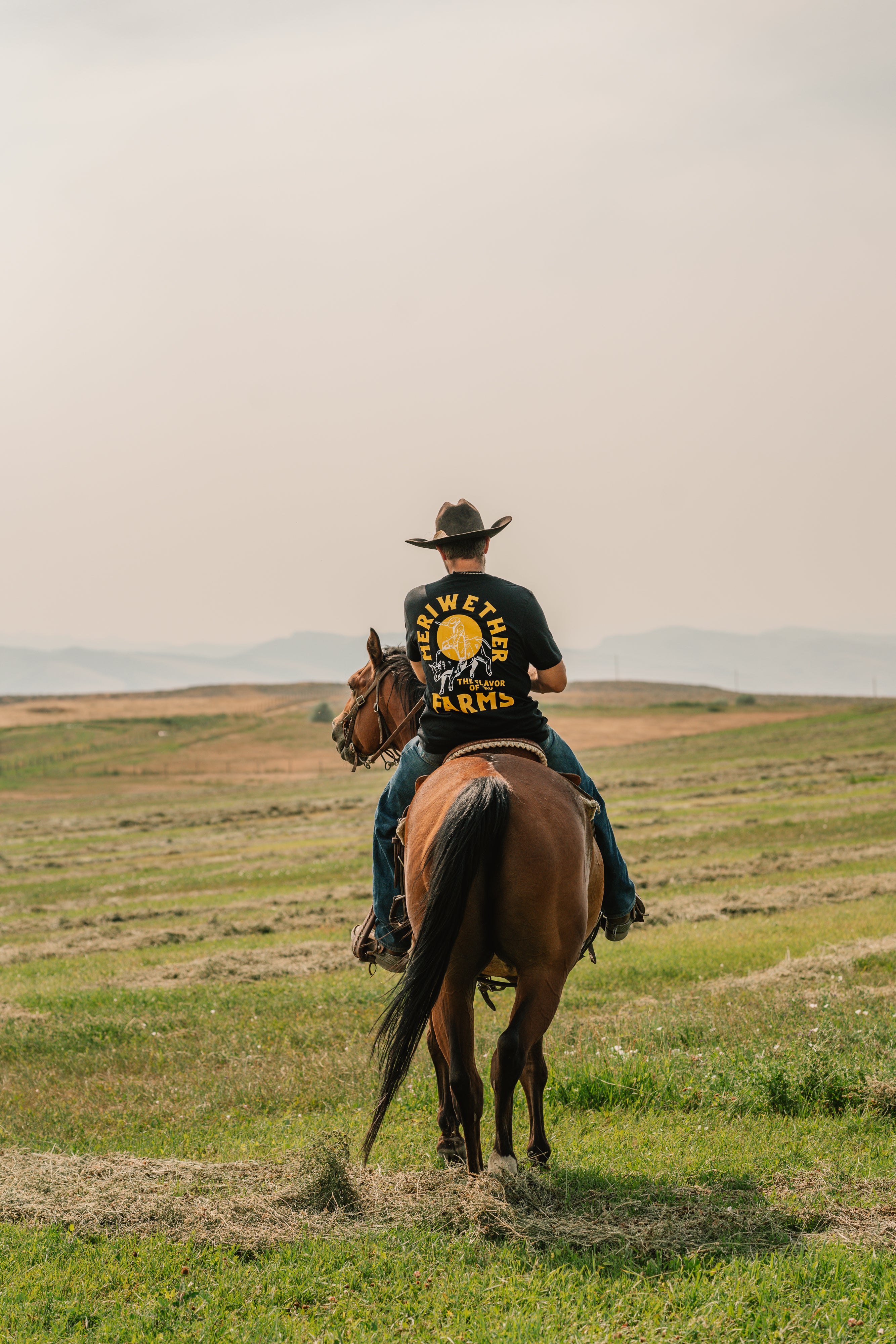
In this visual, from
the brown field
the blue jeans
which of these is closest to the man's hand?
the blue jeans

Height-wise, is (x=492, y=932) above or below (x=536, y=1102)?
above

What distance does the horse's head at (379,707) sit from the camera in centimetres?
787

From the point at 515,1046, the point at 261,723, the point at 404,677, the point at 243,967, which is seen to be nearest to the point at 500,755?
the point at 515,1046

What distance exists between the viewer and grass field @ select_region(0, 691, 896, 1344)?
438 centimetres

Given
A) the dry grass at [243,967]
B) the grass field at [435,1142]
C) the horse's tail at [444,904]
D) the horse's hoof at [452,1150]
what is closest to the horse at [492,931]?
the horse's tail at [444,904]

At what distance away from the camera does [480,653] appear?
588 cm

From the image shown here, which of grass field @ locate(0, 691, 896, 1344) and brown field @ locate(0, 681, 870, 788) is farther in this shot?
brown field @ locate(0, 681, 870, 788)

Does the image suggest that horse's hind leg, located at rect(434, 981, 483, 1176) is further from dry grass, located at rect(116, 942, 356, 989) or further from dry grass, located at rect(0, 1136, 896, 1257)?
dry grass, located at rect(116, 942, 356, 989)

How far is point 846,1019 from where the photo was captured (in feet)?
28.0

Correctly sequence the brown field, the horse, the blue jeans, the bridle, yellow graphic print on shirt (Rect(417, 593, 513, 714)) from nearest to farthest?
the horse → yellow graphic print on shirt (Rect(417, 593, 513, 714)) → the blue jeans → the bridle → the brown field

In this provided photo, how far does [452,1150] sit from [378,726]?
323 centimetres

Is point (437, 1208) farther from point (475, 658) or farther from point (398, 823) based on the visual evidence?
point (475, 658)

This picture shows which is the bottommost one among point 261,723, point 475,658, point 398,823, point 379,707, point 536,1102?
point 261,723

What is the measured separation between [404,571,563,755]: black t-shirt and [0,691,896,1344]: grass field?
244 centimetres
